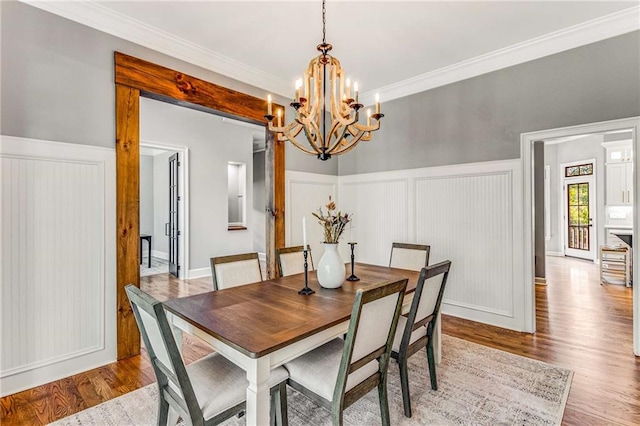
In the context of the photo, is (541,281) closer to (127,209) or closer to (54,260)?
(127,209)

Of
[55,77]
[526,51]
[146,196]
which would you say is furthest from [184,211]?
[526,51]

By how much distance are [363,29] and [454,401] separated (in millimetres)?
3018

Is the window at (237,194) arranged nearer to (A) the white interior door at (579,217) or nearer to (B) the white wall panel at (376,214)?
(B) the white wall panel at (376,214)

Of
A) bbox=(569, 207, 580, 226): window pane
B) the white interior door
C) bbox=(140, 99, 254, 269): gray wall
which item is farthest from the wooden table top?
bbox=(569, 207, 580, 226): window pane

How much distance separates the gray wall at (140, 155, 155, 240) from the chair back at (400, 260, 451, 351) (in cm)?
734

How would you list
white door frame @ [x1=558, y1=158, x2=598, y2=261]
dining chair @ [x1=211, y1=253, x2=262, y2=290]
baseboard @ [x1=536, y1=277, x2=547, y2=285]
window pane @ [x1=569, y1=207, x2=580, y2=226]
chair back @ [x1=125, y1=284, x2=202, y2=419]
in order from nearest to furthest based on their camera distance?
1. chair back @ [x1=125, y1=284, x2=202, y2=419]
2. dining chair @ [x1=211, y1=253, x2=262, y2=290]
3. baseboard @ [x1=536, y1=277, x2=547, y2=285]
4. white door frame @ [x1=558, y1=158, x2=598, y2=261]
5. window pane @ [x1=569, y1=207, x2=580, y2=226]

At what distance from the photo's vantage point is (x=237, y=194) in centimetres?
718

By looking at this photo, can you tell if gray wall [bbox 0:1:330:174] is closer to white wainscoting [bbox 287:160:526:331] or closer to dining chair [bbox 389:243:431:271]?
white wainscoting [bbox 287:160:526:331]

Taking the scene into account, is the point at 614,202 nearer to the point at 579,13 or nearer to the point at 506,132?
the point at 506,132

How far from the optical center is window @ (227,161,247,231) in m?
6.71

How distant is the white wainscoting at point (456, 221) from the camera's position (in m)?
3.29

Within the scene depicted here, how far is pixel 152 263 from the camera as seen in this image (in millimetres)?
7012

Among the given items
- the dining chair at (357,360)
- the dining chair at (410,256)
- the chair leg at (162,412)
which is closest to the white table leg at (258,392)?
the dining chair at (357,360)

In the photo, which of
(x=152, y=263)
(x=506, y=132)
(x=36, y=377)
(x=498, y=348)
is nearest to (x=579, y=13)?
(x=506, y=132)
